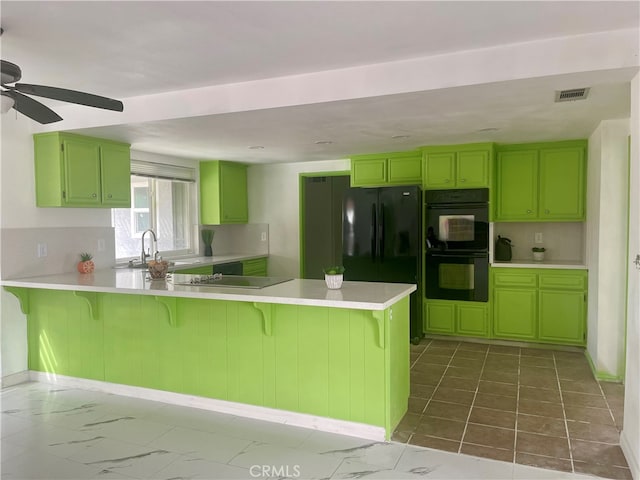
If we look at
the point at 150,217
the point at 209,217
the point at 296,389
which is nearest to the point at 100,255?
the point at 150,217

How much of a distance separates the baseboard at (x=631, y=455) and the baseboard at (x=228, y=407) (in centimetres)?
128

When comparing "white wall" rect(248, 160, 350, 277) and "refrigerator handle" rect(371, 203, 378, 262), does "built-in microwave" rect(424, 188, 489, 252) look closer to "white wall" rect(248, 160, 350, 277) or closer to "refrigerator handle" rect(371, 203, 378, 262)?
"refrigerator handle" rect(371, 203, 378, 262)

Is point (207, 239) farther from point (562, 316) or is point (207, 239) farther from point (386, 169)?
point (562, 316)

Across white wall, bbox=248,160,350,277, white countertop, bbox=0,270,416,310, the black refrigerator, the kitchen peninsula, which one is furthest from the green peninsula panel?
white wall, bbox=248,160,350,277

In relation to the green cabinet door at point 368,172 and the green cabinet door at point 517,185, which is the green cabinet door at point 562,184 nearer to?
the green cabinet door at point 517,185

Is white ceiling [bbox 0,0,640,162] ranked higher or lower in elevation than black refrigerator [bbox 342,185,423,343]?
higher

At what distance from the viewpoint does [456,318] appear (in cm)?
496

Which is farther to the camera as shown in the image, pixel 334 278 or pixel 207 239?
pixel 207 239

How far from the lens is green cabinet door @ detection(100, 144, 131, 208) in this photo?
4.15 meters

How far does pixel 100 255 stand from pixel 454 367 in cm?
345

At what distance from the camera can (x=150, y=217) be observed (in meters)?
5.26

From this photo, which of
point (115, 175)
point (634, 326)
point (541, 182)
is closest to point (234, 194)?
point (115, 175)

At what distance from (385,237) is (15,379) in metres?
3.59

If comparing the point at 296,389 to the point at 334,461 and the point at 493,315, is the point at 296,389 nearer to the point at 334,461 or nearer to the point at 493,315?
the point at 334,461
